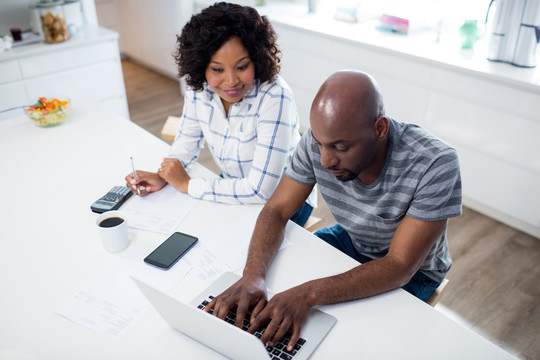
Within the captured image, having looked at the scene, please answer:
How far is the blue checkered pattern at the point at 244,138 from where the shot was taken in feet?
5.24

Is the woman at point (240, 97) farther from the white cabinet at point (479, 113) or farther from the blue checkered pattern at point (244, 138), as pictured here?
the white cabinet at point (479, 113)

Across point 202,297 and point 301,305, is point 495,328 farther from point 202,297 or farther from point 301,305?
point 202,297

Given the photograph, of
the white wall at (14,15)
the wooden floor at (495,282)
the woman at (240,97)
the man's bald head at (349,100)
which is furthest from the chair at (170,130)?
the white wall at (14,15)

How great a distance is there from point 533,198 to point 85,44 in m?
3.04

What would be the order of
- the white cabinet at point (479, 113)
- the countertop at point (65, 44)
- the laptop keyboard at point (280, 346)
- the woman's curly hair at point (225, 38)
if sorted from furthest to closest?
the countertop at point (65, 44) → the white cabinet at point (479, 113) → the woman's curly hair at point (225, 38) → the laptop keyboard at point (280, 346)

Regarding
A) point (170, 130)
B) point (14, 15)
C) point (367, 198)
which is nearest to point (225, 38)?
point (367, 198)

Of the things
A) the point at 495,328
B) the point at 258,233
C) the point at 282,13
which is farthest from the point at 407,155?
the point at 282,13

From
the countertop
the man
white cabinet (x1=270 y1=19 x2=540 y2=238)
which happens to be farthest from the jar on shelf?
the man

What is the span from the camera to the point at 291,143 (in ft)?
5.62

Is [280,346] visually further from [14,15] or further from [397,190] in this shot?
[14,15]

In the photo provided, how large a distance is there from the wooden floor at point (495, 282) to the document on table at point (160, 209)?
50.0 inches

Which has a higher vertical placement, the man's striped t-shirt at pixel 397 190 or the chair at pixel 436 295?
the man's striped t-shirt at pixel 397 190

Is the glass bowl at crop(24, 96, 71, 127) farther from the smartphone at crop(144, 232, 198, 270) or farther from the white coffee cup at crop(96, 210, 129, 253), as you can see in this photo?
the smartphone at crop(144, 232, 198, 270)

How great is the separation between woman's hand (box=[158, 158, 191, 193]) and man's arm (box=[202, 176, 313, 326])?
0.35 m
